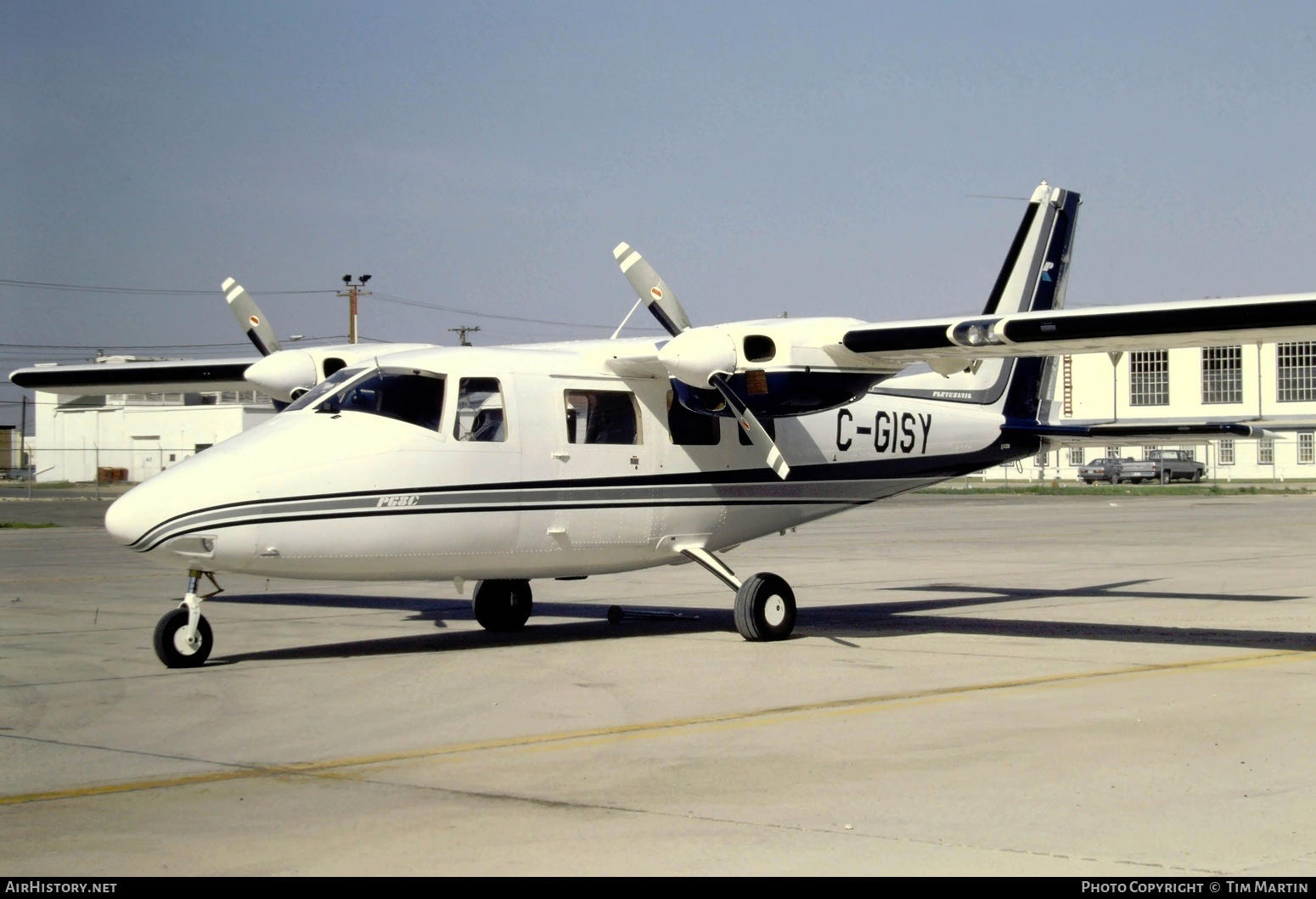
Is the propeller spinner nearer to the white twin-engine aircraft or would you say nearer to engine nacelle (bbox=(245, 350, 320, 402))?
the white twin-engine aircraft

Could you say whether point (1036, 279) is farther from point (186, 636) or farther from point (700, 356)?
point (186, 636)

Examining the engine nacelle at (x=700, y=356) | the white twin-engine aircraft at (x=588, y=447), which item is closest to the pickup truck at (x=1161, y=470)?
the white twin-engine aircraft at (x=588, y=447)

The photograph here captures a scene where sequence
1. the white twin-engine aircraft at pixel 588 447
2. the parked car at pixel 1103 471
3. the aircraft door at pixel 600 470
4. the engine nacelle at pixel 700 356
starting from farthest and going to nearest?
1. the parked car at pixel 1103 471
2. the aircraft door at pixel 600 470
3. the engine nacelle at pixel 700 356
4. the white twin-engine aircraft at pixel 588 447

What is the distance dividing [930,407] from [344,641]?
7598 mm

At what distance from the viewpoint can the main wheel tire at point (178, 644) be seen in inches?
469

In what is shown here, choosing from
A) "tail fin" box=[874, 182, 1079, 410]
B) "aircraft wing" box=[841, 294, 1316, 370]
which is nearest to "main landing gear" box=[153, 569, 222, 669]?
"aircraft wing" box=[841, 294, 1316, 370]

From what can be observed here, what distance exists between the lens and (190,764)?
816cm

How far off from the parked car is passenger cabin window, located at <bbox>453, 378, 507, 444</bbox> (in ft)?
237

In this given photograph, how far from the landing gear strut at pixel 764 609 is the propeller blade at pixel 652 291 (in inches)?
107

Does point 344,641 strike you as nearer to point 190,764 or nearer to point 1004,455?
point 190,764

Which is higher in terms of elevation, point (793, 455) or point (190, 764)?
point (793, 455)

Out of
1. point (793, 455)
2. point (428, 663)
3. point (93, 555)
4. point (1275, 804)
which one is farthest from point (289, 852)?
point (93, 555)

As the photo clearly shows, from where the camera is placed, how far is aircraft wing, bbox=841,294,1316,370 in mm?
11719

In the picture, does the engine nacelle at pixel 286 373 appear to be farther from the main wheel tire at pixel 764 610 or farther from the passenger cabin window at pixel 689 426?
the main wheel tire at pixel 764 610
